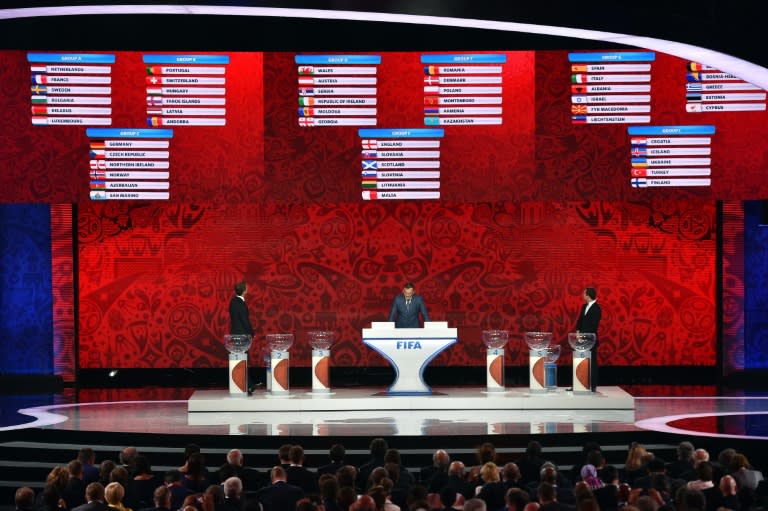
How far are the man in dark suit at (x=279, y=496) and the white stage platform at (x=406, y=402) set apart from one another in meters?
5.04

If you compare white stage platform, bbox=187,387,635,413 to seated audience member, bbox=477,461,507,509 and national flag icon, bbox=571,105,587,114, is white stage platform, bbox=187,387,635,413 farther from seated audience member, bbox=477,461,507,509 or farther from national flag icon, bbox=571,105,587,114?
seated audience member, bbox=477,461,507,509

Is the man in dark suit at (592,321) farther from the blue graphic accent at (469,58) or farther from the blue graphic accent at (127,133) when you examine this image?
the blue graphic accent at (127,133)

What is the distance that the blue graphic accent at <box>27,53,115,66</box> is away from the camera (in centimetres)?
1434

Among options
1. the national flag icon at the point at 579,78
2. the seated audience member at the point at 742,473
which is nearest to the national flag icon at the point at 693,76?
the national flag icon at the point at 579,78

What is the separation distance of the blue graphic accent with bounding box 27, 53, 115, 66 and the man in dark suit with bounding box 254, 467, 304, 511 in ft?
25.2

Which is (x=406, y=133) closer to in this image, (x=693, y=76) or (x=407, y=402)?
(x=407, y=402)

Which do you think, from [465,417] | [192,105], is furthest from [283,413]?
[192,105]

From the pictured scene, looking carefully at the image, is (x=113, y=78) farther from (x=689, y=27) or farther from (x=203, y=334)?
(x=689, y=27)

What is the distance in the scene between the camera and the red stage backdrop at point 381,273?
51.4 ft

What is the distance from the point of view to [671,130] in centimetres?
1452

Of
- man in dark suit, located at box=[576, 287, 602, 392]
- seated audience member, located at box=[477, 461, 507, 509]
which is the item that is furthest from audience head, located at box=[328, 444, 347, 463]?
man in dark suit, located at box=[576, 287, 602, 392]

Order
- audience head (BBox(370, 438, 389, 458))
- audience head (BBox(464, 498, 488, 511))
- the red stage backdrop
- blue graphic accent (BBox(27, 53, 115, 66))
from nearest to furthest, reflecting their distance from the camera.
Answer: audience head (BBox(464, 498, 488, 511))
audience head (BBox(370, 438, 389, 458))
blue graphic accent (BBox(27, 53, 115, 66))
the red stage backdrop

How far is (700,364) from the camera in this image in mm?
15742

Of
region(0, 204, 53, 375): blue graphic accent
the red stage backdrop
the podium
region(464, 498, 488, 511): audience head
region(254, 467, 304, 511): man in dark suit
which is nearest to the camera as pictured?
region(464, 498, 488, 511): audience head
